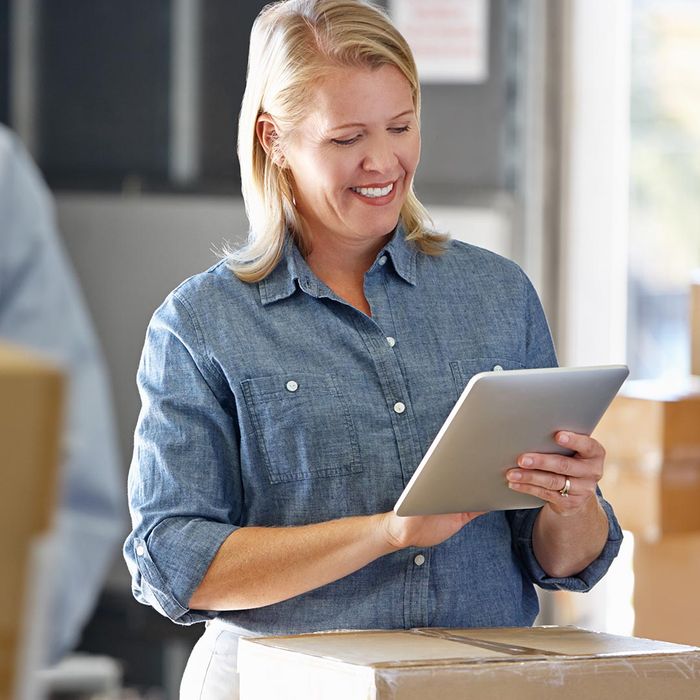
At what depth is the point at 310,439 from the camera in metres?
1.57

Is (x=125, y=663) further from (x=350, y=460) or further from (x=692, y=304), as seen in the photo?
(x=350, y=460)

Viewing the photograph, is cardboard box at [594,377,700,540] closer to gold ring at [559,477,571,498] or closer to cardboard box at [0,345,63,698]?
gold ring at [559,477,571,498]

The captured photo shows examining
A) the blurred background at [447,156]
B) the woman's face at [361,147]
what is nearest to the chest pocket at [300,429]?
the woman's face at [361,147]

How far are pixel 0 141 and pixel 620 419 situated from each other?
5.44 feet

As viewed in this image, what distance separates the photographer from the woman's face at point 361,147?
1.60m

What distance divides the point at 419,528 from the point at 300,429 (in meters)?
0.21

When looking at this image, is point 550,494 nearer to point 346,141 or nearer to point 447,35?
point 346,141

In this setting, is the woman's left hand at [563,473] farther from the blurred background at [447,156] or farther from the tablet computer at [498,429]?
the blurred background at [447,156]

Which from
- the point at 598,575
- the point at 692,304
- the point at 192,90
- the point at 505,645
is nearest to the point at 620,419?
the point at 692,304

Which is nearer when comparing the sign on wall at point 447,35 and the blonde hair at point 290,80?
the blonde hair at point 290,80

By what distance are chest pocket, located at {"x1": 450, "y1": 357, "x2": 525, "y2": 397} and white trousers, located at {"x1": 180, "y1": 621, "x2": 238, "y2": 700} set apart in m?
0.40

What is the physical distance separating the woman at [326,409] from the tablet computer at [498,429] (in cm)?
5

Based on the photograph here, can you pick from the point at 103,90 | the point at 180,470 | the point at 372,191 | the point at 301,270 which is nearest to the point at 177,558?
the point at 180,470

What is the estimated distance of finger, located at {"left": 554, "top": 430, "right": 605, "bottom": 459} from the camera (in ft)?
4.77
